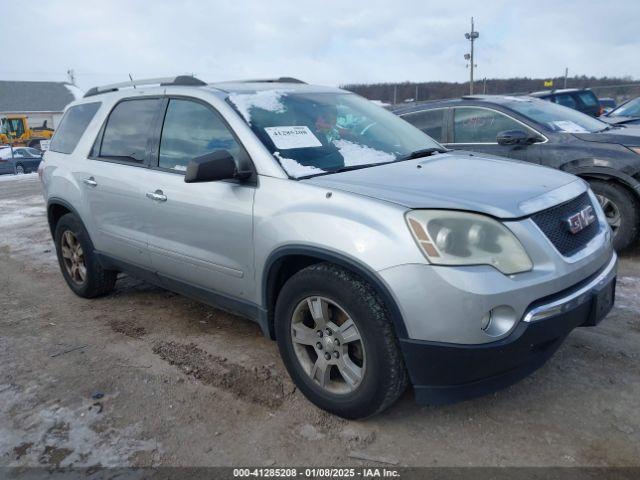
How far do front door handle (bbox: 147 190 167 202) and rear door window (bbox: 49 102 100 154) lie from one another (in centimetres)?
144

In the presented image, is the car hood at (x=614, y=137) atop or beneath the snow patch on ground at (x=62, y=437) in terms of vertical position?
atop

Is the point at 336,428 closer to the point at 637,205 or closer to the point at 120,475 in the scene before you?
the point at 120,475

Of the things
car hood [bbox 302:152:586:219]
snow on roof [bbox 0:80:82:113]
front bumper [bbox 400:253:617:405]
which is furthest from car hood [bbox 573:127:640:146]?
snow on roof [bbox 0:80:82:113]

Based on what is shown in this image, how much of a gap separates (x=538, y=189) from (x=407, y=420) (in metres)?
1.38

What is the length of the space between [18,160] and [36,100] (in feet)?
138

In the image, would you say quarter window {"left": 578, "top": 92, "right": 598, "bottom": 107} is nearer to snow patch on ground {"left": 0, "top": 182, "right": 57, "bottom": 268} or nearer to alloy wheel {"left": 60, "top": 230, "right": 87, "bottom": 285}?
snow patch on ground {"left": 0, "top": 182, "right": 57, "bottom": 268}

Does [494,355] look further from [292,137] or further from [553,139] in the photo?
[553,139]

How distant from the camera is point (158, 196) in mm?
3723

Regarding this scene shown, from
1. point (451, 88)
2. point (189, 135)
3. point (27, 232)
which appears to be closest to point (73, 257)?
point (189, 135)

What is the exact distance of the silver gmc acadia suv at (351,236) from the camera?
8.04 ft

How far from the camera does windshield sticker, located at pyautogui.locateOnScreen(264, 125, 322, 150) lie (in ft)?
10.7

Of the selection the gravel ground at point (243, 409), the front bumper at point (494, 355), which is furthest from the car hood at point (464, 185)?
the gravel ground at point (243, 409)

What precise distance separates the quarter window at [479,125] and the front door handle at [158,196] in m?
3.83

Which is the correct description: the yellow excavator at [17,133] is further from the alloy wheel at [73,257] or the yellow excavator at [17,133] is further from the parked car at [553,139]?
the parked car at [553,139]
